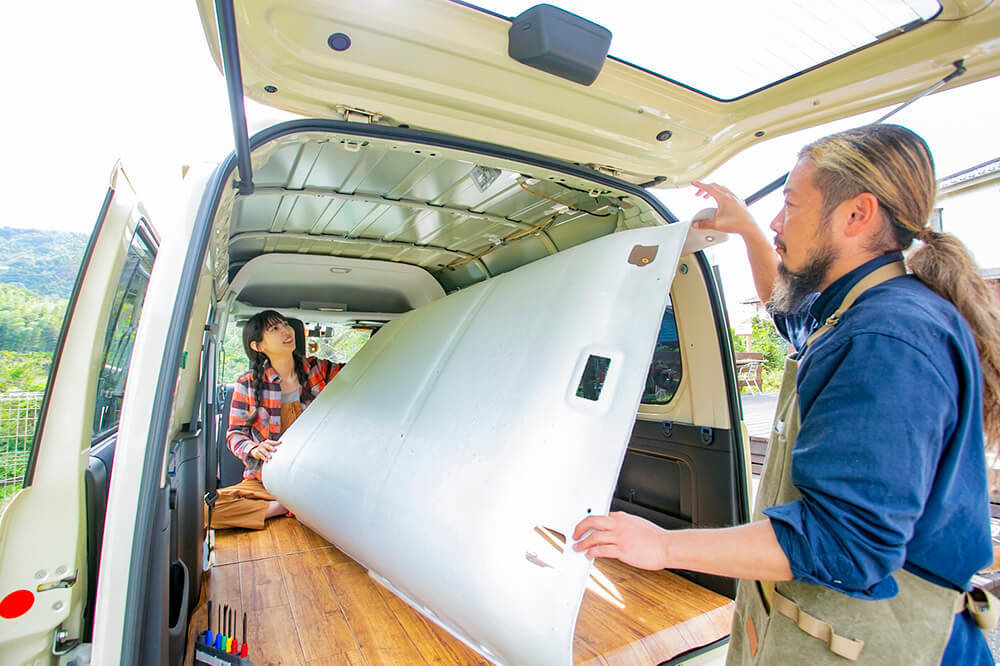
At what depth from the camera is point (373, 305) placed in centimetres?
481

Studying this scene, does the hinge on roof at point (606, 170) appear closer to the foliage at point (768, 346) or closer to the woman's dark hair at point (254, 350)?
the woman's dark hair at point (254, 350)

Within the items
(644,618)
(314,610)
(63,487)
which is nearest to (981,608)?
(644,618)

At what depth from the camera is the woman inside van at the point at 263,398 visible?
11.5ft

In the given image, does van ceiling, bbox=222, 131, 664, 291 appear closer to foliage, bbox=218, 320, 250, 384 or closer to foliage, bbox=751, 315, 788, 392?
foliage, bbox=218, 320, 250, 384

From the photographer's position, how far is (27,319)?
1.79m

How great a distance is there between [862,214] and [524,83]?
1021mm

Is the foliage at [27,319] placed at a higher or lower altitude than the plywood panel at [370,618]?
higher

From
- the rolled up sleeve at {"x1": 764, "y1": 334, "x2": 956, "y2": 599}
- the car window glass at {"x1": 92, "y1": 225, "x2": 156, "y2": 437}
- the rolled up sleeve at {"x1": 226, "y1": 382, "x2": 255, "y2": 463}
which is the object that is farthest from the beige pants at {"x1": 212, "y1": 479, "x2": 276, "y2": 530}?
the rolled up sleeve at {"x1": 764, "y1": 334, "x2": 956, "y2": 599}

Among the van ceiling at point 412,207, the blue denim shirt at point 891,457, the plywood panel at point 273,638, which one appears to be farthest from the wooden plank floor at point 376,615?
the van ceiling at point 412,207

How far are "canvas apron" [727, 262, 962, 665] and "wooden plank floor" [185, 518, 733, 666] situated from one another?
3.14 ft

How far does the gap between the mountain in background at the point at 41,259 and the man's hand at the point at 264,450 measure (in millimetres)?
1716

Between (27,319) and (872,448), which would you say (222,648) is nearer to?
(27,319)

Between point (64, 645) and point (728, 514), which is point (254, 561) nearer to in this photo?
point (64, 645)

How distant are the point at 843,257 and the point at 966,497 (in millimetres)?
535
